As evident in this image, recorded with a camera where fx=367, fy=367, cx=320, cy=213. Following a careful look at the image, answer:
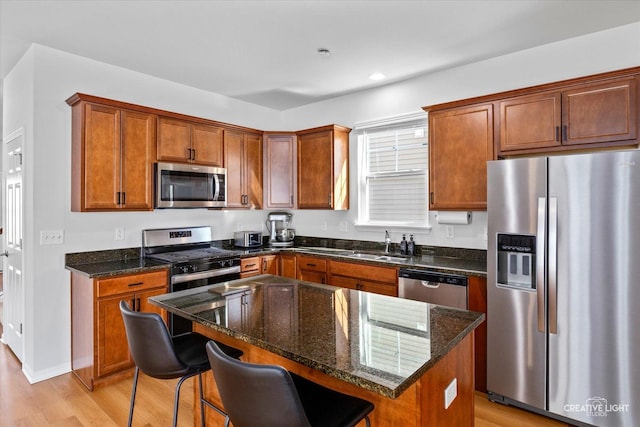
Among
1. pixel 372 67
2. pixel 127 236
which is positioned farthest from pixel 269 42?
pixel 127 236

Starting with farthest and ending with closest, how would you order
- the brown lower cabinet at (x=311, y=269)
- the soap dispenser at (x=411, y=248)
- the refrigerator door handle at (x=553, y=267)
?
the brown lower cabinet at (x=311, y=269)
the soap dispenser at (x=411, y=248)
the refrigerator door handle at (x=553, y=267)

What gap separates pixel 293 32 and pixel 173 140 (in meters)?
1.62

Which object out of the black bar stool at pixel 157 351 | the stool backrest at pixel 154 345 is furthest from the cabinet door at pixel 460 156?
the stool backrest at pixel 154 345

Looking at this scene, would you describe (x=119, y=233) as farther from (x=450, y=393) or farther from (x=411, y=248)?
(x=450, y=393)

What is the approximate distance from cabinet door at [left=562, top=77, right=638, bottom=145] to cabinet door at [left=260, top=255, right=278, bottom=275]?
2.97 m

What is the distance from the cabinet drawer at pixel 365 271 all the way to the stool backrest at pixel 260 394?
7.39 ft

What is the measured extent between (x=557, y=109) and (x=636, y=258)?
1176 millimetres

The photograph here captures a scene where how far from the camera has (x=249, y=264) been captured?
3.95 m

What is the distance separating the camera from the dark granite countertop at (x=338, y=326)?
1160 millimetres

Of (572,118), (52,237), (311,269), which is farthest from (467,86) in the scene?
(52,237)

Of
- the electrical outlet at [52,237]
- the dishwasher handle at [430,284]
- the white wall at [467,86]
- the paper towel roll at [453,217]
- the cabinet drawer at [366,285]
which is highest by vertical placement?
the white wall at [467,86]

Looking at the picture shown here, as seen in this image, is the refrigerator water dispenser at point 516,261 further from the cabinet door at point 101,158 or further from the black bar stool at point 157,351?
the cabinet door at point 101,158

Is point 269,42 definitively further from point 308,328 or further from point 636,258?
point 636,258

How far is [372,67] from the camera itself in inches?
137
